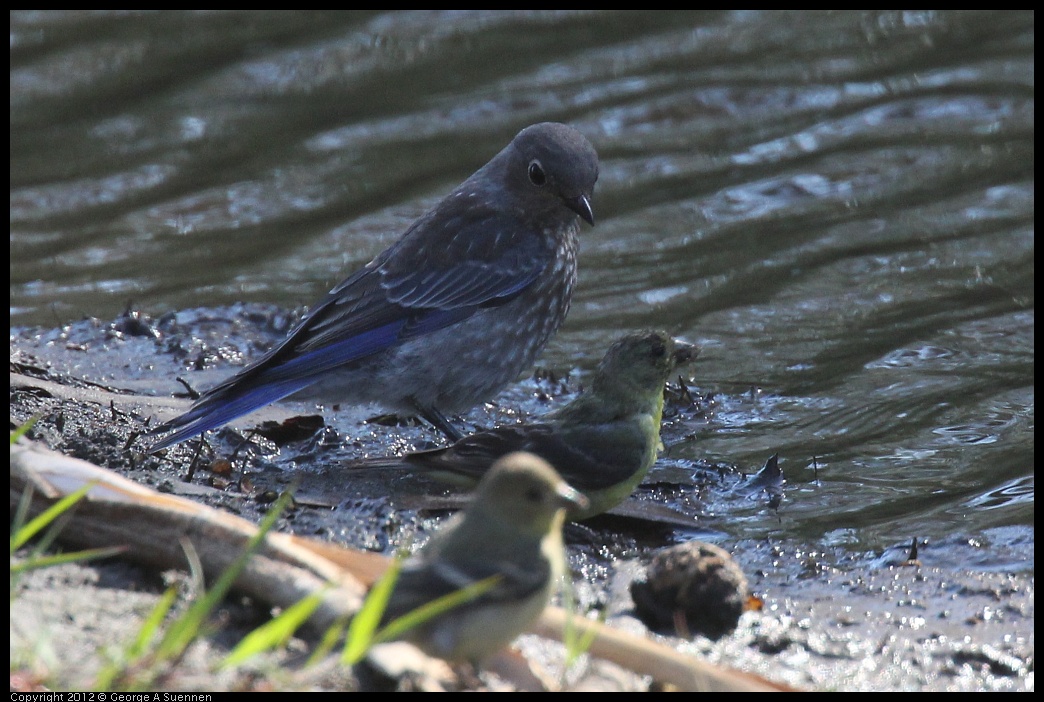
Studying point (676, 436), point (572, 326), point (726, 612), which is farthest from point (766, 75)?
point (726, 612)

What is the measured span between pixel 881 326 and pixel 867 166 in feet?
8.08

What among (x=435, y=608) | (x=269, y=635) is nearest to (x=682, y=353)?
(x=435, y=608)

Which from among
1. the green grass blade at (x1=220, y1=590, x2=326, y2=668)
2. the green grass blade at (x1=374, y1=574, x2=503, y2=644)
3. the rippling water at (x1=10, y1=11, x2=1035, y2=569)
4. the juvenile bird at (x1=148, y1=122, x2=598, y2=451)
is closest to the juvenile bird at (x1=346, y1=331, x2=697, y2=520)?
the rippling water at (x1=10, y1=11, x2=1035, y2=569)

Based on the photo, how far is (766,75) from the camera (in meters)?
11.1

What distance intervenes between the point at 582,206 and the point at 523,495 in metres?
3.50

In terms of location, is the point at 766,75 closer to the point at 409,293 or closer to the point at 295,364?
the point at 409,293

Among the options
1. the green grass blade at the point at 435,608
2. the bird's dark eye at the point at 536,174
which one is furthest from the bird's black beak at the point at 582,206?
the green grass blade at the point at 435,608

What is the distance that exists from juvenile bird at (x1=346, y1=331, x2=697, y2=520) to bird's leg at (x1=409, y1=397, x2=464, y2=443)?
2.44ft

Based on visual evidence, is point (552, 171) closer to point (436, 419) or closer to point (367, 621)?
point (436, 419)

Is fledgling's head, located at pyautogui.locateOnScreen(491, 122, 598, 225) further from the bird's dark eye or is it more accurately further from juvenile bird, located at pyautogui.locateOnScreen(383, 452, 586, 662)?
juvenile bird, located at pyautogui.locateOnScreen(383, 452, 586, 662)

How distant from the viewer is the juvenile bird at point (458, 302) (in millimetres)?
6352

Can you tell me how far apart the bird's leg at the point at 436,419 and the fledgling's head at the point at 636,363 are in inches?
42.1

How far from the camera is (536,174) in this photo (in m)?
6.90

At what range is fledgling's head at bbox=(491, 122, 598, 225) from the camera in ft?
22.0
